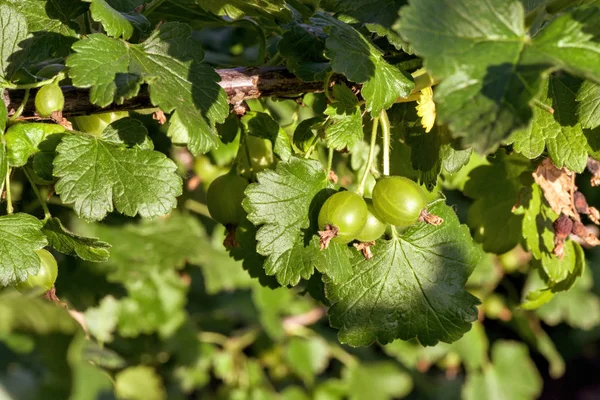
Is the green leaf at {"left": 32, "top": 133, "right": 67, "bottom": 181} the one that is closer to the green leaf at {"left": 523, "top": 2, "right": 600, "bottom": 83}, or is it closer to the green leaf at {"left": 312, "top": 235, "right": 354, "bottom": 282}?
the green leaf at {"left": 312, "top": 235, "right": 354, "bottom": 282}

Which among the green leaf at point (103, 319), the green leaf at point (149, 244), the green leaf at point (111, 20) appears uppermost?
the green leaf at point (111, 20)

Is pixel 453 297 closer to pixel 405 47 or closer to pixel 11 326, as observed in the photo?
pixel 405 47

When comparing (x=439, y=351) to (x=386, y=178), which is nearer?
(x=386, y=178)

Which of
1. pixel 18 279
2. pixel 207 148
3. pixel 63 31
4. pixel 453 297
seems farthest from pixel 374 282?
pixel 63 31

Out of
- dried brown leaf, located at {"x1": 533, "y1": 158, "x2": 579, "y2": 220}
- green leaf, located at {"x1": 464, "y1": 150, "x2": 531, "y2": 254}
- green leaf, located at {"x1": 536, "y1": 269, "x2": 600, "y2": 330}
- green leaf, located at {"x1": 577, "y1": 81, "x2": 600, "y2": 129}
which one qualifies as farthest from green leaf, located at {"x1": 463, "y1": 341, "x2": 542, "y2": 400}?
green leaf, located at {"x1": 577, "y1": 81, "x2": 600, "y2": 129}

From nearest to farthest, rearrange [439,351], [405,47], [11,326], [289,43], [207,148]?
[11,326] → [207,148] → [405,47] → [289,43] → [439,351]

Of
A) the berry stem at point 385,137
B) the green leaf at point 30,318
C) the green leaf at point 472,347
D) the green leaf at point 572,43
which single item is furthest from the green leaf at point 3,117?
the green leaf at point 472,347

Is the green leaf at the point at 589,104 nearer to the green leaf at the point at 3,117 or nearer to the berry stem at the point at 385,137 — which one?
the berry stem at the point at 385,137
